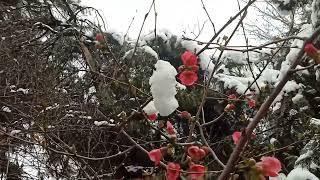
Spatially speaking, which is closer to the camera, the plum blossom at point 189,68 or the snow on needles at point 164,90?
the snow on needles at point 164,90

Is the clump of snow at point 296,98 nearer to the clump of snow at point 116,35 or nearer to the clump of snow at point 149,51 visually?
the clump of snow at point 149,51

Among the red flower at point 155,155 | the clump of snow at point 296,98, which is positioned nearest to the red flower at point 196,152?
the red flower at point 155,155

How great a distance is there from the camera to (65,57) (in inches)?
299

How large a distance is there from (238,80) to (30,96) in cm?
283

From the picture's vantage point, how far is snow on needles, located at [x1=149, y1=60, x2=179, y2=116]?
1.53 meters

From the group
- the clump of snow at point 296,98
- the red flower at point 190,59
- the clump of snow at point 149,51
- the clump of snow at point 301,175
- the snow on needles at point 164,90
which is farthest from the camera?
the clump of snow at point 149,51

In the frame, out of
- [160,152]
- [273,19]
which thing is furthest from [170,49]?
[273,19]

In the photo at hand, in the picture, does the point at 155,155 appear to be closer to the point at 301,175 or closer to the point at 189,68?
the point at 189,68

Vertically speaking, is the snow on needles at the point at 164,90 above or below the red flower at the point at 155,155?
above

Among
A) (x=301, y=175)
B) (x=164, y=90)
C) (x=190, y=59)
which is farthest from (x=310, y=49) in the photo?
(x=301, y=175)

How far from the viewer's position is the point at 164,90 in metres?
1.56

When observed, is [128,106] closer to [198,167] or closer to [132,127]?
[132,127]

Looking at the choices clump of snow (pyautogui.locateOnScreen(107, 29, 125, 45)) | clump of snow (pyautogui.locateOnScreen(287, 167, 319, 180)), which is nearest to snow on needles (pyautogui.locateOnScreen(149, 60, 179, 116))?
clump of snow (pyautogui.locateOnScreen(287, 167, 319, 180))

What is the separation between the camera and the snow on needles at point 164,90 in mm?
1531
